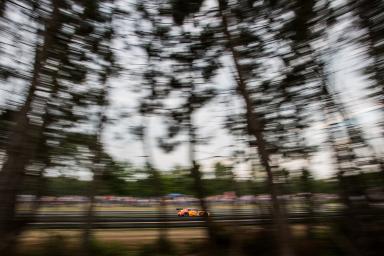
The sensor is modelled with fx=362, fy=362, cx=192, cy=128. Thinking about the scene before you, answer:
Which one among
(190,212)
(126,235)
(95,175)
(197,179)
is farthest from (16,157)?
(126,235)

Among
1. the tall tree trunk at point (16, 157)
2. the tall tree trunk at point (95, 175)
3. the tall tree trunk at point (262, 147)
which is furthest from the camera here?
the tall tree trunk at point (95, 175)

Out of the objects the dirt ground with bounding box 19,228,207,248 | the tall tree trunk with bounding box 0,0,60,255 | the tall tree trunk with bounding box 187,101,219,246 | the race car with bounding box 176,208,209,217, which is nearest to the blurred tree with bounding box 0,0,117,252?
the tall tree trunk with bounding box 0,0,60,255

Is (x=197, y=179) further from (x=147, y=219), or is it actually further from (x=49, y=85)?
(x=49, y=85)

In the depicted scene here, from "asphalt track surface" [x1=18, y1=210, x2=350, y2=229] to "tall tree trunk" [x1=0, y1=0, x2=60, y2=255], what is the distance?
0.37 meters

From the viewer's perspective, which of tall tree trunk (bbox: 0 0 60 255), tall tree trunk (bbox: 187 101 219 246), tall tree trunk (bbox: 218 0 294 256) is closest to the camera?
tall tree trunk (bbox: 0 0 60 255)

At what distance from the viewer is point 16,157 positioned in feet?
13.4

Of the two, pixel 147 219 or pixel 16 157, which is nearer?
pixel 16 157

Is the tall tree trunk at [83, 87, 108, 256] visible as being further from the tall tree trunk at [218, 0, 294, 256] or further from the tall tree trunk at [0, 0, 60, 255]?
the tall tree trunk at [218, 0, 294, 256]

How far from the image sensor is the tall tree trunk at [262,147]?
15.7ft

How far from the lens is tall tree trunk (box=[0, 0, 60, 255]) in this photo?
4066 millimetres

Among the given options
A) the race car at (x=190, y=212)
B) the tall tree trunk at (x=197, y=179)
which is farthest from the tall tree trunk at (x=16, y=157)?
the race car at (x=190, y=212)

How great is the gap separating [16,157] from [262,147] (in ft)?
10.4

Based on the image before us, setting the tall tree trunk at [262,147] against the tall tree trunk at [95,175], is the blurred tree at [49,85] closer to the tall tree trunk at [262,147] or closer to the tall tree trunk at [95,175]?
the tall tree trunk at [95,175]

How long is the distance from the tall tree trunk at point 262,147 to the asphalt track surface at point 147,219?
59cm
